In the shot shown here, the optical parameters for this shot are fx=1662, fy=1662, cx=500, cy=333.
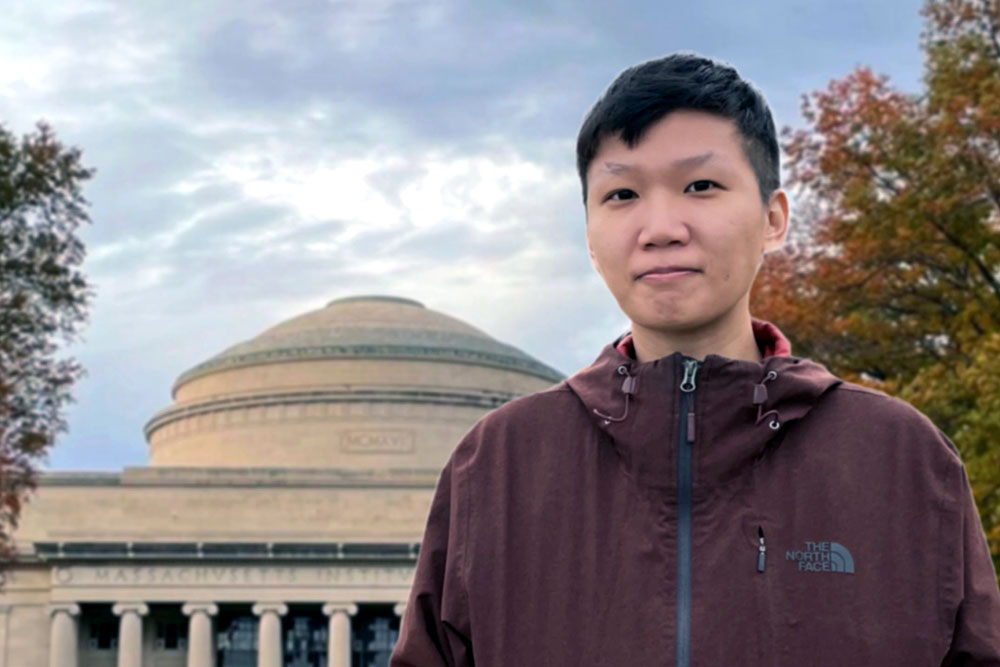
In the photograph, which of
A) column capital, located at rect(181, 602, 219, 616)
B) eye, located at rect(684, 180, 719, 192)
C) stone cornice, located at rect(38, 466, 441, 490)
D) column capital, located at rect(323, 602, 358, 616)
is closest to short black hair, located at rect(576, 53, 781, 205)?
eye, located at rect(684, 180, 719, 192)

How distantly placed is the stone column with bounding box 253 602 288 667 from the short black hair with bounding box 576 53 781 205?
56.7 m

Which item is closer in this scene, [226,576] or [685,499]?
[685,499]

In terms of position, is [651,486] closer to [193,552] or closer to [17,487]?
[17,487]

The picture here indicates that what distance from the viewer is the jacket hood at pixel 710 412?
10.3 ft

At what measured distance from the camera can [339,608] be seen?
195ft

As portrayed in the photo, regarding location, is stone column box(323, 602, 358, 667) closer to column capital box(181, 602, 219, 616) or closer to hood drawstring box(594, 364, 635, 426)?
column capital box(181, 602, 219, 616)

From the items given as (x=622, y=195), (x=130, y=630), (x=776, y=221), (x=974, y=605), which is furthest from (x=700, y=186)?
(x=130, y=630)

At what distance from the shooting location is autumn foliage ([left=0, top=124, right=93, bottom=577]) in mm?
26594

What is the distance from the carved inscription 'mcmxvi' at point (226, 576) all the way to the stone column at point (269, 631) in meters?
0.90

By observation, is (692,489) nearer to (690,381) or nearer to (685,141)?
(690,381)

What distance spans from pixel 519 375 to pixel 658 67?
73.5 m

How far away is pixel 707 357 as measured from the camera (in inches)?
125

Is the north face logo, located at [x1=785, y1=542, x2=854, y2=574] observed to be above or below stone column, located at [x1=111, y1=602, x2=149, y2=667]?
below

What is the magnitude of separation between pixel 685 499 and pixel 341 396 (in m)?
68.8
